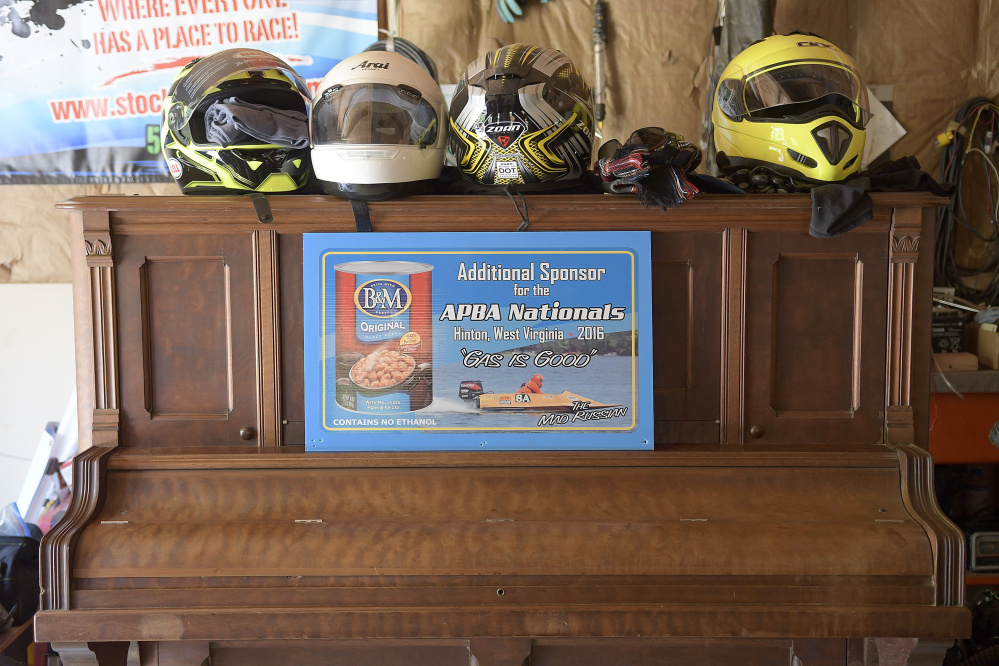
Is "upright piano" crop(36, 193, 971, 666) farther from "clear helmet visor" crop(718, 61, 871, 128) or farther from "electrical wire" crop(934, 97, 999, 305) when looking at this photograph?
"electrical wire" crop(934, 97, 999, 305)

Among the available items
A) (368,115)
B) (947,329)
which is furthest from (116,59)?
(947,329)

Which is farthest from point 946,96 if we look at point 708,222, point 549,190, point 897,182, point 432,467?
point 432,467

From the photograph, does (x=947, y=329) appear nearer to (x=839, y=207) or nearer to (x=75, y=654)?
(x=839, y=207)

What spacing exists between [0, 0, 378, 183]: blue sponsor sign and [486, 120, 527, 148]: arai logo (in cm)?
134

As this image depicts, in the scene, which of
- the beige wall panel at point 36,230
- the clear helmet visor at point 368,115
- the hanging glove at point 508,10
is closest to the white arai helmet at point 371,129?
the clear helmet visor at point 368,115

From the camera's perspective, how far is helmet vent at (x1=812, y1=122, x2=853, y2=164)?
6.82 feet

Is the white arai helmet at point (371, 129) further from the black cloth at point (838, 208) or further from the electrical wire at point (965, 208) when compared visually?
the electrical wire at point (965, 208)

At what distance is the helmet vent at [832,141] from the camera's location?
6.82 ft

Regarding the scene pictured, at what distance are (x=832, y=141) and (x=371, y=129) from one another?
128cm

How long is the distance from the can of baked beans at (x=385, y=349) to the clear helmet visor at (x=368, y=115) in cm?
40

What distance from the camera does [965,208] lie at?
126 inches

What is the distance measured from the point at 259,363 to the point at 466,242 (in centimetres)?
66

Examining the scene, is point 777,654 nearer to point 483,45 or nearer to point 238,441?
point 238,441

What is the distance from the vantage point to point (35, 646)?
108 inches
